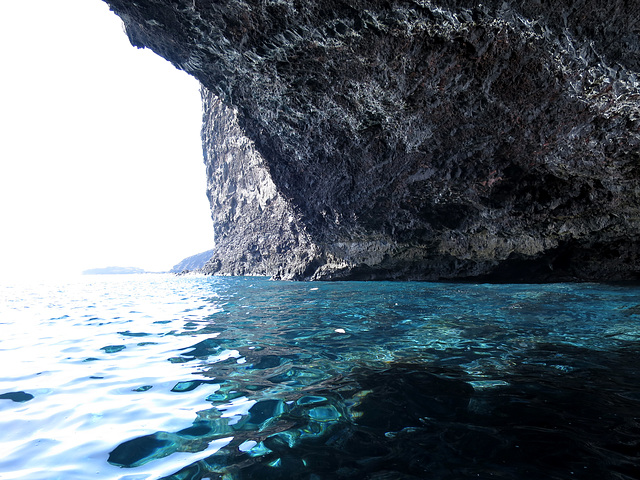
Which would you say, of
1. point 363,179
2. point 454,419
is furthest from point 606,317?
point 363,179

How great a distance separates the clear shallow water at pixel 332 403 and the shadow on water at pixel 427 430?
1 centimetres

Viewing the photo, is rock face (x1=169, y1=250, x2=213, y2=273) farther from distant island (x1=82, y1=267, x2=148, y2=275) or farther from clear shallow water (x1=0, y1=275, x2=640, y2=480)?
clear shallow water (x1=0, y1=275, x2=640, y2=480)

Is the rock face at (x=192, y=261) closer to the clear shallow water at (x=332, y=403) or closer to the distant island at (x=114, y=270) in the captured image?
the distant island at (x=114, y=270)

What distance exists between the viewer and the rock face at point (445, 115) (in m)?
7.40

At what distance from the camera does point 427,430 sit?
242cm

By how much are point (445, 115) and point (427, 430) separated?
9.46m

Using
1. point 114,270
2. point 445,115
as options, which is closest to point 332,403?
point 445,115

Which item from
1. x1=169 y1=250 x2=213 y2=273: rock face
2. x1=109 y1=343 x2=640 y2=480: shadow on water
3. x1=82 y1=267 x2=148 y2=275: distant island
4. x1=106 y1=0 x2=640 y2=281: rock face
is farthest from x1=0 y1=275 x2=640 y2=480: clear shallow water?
x1=82 y1=267 x2=148 y2=275: distant island

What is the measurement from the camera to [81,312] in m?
9.60

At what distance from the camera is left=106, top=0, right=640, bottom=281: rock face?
740 centimetres

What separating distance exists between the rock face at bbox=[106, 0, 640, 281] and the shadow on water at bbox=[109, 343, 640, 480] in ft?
22.4

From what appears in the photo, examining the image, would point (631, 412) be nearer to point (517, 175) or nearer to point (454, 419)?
point (454, 419)

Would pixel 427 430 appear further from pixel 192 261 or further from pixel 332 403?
pixel 192 261

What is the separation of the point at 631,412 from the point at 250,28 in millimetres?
9821
